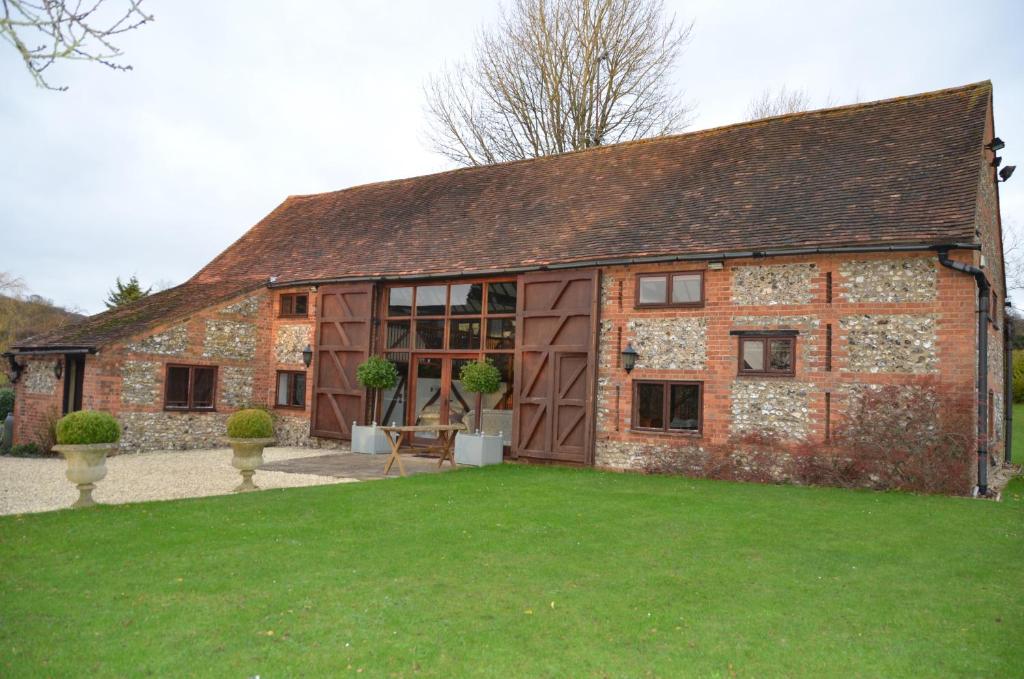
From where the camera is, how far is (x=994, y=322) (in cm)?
1428

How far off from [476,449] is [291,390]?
21.7 feet

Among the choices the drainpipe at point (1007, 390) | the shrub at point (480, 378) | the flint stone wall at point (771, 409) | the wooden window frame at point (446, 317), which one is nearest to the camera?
the flint stone wall at point (771, 409)

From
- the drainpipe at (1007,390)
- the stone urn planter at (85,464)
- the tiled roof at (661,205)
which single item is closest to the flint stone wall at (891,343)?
the tiled roof at (661,205)

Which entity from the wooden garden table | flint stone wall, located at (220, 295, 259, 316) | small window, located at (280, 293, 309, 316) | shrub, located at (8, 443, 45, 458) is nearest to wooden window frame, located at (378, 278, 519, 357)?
the wooden garden table

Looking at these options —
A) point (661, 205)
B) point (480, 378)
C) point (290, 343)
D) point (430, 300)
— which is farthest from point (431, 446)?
point (661, 205)

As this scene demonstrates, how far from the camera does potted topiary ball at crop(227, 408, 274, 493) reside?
35.0 feet

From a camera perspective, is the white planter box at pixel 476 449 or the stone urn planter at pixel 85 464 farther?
the white planter box at pixel 476 449

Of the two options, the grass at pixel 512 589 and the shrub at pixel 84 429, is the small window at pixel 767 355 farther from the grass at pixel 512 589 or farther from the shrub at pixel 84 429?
the shrub at pixel 84 429

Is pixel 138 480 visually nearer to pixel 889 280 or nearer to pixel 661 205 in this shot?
pixel 661 205

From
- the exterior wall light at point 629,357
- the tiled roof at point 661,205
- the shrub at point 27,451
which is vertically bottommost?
the shrub at point 27,451

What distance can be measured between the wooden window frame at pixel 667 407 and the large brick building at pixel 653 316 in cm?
5

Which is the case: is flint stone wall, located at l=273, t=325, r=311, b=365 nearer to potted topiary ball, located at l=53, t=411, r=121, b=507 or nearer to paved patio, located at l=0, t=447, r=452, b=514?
paved patio, located at l=0, t=447, r=452, b=514

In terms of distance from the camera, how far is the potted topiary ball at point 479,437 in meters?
14.0

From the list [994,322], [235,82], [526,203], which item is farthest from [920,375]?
[235,82]
